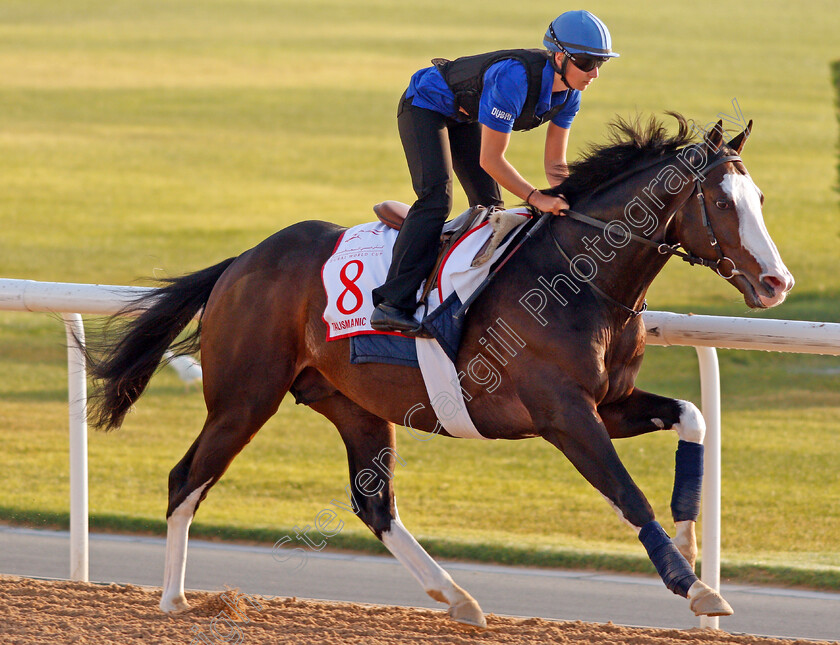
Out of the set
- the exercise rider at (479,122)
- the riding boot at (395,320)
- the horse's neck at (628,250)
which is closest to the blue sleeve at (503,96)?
the exercise rider at (479,122)

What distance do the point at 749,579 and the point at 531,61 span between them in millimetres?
2550

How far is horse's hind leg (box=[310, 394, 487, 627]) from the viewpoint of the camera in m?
4.30

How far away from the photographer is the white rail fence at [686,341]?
13.8ft

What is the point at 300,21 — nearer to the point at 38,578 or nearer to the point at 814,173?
the point at 814,173

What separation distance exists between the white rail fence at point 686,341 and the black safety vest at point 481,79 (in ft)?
2.79

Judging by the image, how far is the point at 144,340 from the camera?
4848 mm

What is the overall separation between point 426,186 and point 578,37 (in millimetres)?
722

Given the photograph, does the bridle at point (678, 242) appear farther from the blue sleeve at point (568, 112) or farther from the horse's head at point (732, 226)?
the blue sleeve at point (568, 112)

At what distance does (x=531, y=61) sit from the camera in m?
4.03

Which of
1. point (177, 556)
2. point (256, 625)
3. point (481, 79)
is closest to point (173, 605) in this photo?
point (177, 556)

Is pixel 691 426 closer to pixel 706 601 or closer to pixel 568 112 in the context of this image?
pixel 706 601

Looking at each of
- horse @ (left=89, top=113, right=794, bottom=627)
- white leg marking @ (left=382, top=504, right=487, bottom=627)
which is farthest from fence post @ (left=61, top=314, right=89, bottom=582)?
white leg marking @ (left=382, top=504, right=487, bottom=627)

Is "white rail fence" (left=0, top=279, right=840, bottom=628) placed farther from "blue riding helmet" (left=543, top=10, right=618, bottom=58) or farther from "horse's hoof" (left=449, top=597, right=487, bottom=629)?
"blue riding helmet" (left=543, top=10, right=618, bottom=58)

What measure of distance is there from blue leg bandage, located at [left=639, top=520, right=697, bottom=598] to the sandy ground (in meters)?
0.53
